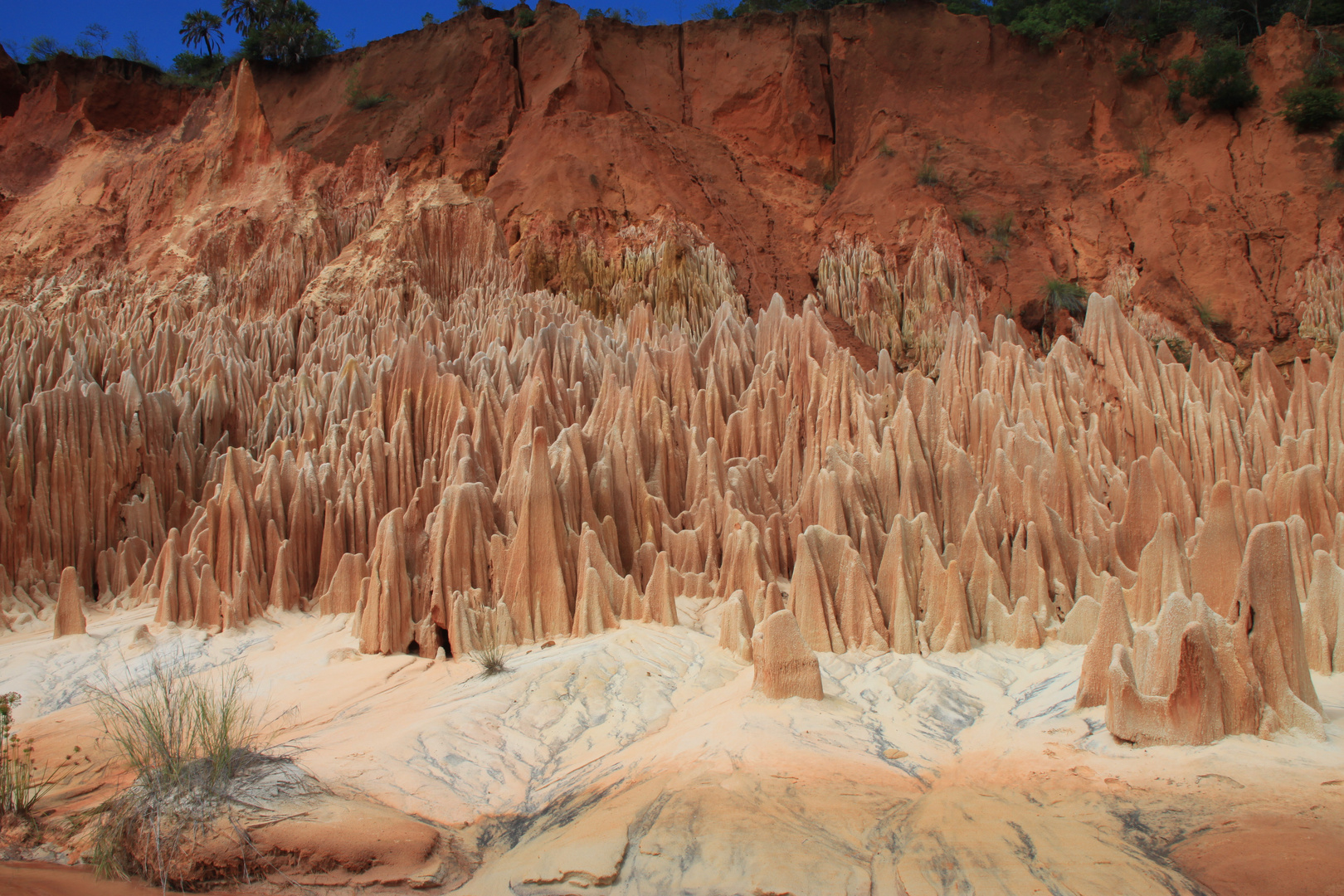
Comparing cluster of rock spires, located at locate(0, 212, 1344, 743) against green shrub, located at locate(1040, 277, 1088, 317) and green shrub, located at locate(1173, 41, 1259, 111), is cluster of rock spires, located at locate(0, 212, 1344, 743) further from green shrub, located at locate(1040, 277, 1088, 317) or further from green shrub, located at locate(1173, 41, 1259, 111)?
green shrub, located at locate(1173, 41, 1259, 111)

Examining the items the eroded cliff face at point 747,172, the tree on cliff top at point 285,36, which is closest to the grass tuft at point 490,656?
the eroded cliff face at point 747,172

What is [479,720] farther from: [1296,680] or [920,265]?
[920,265]

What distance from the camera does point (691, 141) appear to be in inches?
813

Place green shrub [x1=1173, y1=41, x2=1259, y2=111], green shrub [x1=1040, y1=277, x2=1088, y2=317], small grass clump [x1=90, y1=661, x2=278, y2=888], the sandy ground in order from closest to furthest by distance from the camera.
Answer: the sandy ground < small grass clump [x1=90, y1=661, x2=278, y2=888] < green shrub [x1=1040, y1=277, x2=1088, y2=317] < green shrub [x1=1173, y1=41, x2=1259, y2=111]

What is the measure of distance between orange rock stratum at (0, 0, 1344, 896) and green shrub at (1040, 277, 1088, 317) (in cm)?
43

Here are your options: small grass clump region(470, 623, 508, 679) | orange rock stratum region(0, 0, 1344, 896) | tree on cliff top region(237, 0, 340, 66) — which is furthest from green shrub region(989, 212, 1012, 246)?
tree on cliff top region(237, 0, 340, 66)

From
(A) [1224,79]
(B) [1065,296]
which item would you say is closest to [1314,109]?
(A) [1224,79]

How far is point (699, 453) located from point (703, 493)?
2.17ft

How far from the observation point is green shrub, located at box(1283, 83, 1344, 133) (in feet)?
57.0

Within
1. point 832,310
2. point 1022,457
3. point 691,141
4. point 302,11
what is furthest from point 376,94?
point 1022,457

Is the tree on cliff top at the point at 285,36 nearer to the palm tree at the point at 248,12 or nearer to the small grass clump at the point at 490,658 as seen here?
the palm tree at the point at 248,12

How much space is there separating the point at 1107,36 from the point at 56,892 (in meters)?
24.3

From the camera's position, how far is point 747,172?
67.2ft

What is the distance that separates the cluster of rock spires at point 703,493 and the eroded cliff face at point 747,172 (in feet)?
15.1
